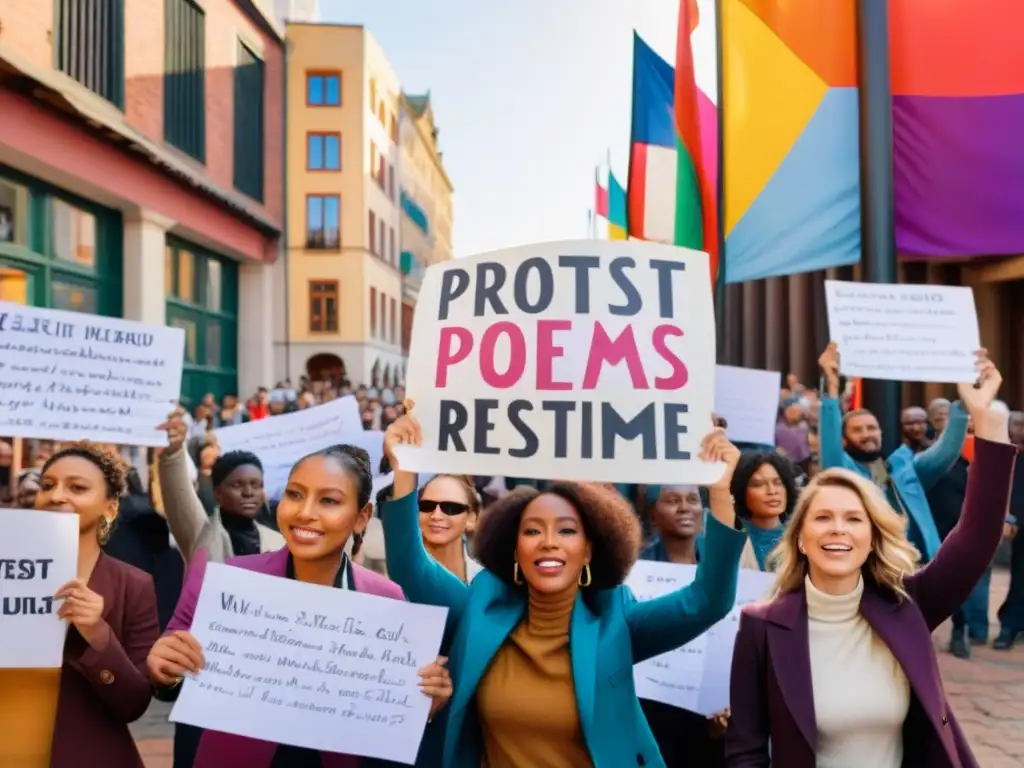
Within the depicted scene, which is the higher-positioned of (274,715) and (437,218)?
(437,218)

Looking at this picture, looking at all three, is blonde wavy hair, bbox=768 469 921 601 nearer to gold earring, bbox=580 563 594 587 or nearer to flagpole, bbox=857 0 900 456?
gold earring, bbox=580 563 594 587

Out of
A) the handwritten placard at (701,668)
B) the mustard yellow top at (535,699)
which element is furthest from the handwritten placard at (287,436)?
the mustard yellow top at (535,699)

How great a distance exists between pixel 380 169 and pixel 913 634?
123ft

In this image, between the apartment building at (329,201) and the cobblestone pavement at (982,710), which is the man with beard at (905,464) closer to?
the cobblestone pavement at (982,710)

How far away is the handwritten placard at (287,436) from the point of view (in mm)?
4516

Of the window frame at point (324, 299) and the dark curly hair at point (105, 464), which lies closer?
the dark curly hair at point (105, 464)

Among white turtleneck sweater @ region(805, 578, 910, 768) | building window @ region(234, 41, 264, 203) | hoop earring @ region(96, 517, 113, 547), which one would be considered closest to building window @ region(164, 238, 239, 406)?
building window @ region(234, 41, 264, 203)

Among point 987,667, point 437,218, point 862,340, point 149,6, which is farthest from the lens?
point 437,218

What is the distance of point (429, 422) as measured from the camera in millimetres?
2701

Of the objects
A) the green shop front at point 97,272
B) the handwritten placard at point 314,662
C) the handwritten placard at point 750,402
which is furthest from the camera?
the green shop front at point 97,272

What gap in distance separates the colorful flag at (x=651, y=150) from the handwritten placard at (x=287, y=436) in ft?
21.2

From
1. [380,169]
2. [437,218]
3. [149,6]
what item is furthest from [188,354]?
[437,218]

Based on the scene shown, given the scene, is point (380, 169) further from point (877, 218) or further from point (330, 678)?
point (330, 678)

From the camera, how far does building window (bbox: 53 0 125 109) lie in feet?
43.8
